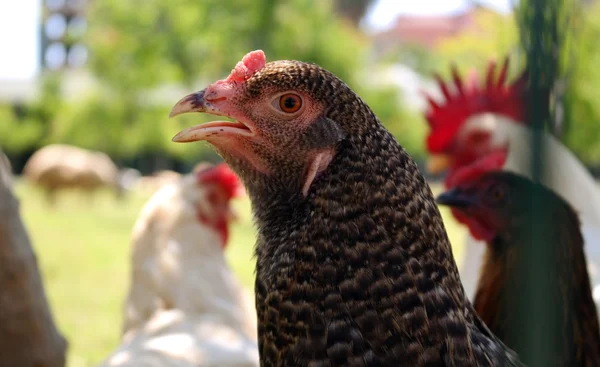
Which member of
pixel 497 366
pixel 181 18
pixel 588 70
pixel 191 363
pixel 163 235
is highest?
pixel 181 18

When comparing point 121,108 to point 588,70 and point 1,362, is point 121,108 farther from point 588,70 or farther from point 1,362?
point 1,362

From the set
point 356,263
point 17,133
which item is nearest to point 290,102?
point 356,263

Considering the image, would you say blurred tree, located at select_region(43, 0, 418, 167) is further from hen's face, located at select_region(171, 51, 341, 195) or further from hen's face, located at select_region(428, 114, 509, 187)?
hen's face, located at select_region(171, 51, 341, 195)

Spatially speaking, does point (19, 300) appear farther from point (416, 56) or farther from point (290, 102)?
point (416, 56)

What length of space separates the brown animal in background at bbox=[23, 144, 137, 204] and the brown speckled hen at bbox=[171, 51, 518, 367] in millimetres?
15945

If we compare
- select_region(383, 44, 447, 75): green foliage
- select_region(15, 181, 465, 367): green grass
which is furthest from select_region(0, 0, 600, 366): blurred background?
select_region(383, 44, 447, 75): green foliage

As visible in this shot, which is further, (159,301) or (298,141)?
(159,301)

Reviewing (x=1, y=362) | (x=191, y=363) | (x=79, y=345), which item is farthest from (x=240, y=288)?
(x=79, y=345)

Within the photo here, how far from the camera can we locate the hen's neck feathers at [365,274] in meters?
1.31

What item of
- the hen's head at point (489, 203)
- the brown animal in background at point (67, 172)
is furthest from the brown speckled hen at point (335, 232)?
the brown animal in background at point (67, 172)

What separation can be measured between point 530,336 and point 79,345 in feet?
14.2

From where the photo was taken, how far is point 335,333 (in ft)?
4.28

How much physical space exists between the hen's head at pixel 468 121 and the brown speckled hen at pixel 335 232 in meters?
2.13

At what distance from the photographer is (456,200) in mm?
2223
